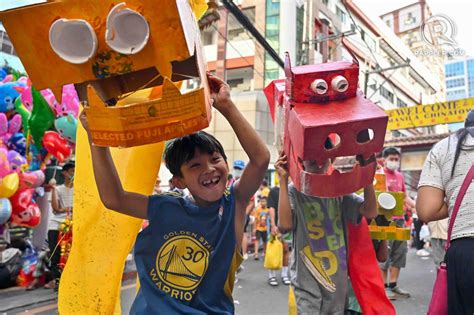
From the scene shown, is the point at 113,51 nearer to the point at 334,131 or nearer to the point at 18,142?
the point at 334,131

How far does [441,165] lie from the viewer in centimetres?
206

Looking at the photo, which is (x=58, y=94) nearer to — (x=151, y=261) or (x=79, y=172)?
(x=79, y=172)

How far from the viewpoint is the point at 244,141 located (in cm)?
171

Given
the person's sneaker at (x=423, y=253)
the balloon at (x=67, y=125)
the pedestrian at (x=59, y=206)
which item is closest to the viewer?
the balloon at (x=67, y=125)

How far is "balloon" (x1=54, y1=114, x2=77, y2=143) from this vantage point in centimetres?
507

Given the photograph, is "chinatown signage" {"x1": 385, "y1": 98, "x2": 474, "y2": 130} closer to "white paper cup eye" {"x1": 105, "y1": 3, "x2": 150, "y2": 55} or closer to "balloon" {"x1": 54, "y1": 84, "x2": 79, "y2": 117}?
"balloon" {"x1": 54, "y1": 84, "x2": 79, "y2": 117}

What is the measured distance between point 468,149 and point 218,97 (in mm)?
1223

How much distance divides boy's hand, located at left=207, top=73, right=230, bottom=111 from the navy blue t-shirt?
410 mm

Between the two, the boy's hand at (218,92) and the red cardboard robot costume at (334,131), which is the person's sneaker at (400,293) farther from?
the boy's hand at (218,92)

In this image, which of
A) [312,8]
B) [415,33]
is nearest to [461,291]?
[312,8]

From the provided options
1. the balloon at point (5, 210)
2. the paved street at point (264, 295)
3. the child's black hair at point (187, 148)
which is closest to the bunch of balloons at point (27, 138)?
the balloon at point (5, 210)

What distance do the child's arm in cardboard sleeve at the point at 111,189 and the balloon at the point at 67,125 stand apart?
12.2ft

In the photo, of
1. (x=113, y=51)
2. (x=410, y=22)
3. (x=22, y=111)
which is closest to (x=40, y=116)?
(x=22, y=111)

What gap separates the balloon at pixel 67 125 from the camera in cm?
507
